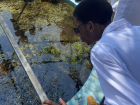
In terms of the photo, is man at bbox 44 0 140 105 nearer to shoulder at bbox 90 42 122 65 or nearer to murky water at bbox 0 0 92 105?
shoulder at bbox 90 42 122 65

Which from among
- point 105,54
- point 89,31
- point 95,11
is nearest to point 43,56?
point 89,31

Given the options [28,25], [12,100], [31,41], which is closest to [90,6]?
[12,100]

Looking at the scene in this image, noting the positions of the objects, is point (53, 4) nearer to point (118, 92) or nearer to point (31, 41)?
point (31, 41)

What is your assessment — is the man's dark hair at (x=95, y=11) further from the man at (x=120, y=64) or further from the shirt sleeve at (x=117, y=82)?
the shirt sleeve at (x=117, y=82)

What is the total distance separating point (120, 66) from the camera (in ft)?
2.83

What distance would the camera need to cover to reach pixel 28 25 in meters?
4.45

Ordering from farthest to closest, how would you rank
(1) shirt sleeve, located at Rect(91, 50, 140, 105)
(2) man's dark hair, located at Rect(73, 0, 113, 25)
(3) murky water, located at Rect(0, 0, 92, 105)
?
(3) murky water, located at Rect(0, 0, 92, 105) → (2) man's dark hair, located at Rect(73, 0, 113, 25) → (1) shirt sleeve, located at Rect(91, 50, 140, 105)

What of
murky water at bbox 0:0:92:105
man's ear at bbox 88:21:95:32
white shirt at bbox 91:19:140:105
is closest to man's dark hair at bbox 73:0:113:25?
man's ear at bbox 88:21:95:32

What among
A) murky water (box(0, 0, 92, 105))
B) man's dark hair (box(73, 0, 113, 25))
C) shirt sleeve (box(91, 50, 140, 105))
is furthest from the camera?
murky water (box(0, 0, 92, 105))

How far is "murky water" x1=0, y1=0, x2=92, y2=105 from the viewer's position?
2.63m

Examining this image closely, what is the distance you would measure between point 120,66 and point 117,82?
112 millimetres

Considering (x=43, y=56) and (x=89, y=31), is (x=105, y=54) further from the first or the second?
(x=43, y=56)

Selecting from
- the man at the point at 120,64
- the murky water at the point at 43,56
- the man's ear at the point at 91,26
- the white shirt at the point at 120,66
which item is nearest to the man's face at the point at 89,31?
→ the man's ear at the point at 91,26

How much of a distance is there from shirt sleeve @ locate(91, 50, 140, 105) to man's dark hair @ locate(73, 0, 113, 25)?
1.71ft
